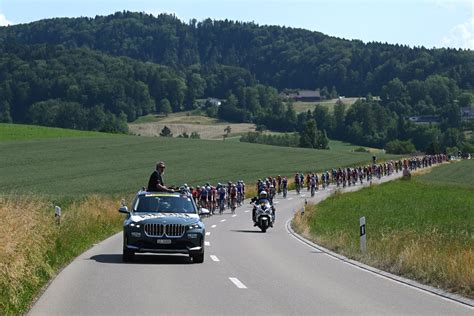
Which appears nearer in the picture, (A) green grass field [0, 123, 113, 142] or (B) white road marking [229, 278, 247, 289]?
(B) white road marking [229, 278, 247, 289]

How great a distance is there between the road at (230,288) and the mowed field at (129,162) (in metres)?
31.9

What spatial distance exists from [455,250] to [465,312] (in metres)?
6.20

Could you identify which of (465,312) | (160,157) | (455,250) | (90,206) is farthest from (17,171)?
(465,312)

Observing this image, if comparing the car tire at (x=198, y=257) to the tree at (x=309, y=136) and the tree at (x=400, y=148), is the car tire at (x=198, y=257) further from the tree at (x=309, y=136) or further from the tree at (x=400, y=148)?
the tree at (x=400, y=148)

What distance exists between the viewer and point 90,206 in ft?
103

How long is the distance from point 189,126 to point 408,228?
15705cm

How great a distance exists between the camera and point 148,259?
18734 mm

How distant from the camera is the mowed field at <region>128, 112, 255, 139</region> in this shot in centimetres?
17250

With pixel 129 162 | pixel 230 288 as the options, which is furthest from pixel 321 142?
pixel 230 288

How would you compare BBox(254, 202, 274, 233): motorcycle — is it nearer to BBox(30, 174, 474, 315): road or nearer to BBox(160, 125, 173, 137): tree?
BBox(30, 174, 474, 315): road

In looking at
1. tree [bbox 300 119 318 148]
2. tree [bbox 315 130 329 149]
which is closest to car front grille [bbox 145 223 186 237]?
tree [bbox 300 119 318 148]

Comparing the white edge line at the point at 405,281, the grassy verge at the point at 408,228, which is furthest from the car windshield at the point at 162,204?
the grassy verge at the point at 408,228

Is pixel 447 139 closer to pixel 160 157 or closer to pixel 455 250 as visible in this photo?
pixel 160 157

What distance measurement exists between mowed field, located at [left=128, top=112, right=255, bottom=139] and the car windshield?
5797 inches
